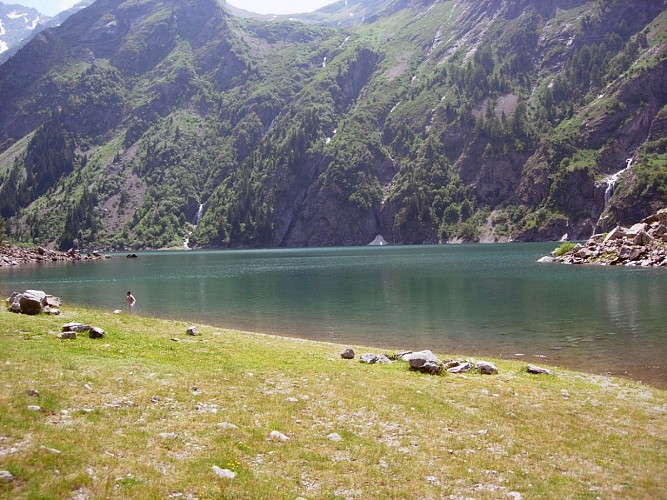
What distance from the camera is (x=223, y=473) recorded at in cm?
1209

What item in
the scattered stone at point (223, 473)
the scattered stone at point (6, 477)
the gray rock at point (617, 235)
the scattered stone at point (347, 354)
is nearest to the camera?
the scattered stone at point (6, 477)

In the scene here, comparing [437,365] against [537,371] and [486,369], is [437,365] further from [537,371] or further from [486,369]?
[537,371]

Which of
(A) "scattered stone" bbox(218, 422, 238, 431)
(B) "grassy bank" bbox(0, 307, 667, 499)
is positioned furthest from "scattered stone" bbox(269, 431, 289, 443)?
(A) "scattered stone" bbox(218, 422, 238, 431)

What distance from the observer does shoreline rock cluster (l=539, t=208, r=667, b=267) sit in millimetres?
96162

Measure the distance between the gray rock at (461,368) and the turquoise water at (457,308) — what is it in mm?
8516

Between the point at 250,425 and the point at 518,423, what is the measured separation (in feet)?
29.5

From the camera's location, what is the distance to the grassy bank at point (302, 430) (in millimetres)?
11828

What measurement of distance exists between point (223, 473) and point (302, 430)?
3.78 m

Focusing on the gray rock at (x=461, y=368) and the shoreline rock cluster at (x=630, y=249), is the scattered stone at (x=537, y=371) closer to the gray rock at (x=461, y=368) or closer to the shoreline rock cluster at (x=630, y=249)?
the gray rock at (x=461, y=368)

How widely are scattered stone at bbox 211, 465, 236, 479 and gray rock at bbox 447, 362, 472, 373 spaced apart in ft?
50.9

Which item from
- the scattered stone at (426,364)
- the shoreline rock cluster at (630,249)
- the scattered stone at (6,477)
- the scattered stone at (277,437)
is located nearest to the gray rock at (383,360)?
the scattered stone at (426,364)

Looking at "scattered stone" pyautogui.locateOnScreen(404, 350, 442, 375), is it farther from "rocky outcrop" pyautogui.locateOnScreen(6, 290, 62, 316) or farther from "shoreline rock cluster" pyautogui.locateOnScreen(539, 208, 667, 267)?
"shoreline rock cluster" pyautogui.locateOnScreen(539, 208, 667, 267)

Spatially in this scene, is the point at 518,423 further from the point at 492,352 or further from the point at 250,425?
the point at 492,352

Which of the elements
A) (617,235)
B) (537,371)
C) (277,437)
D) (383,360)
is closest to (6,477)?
(277,437)
